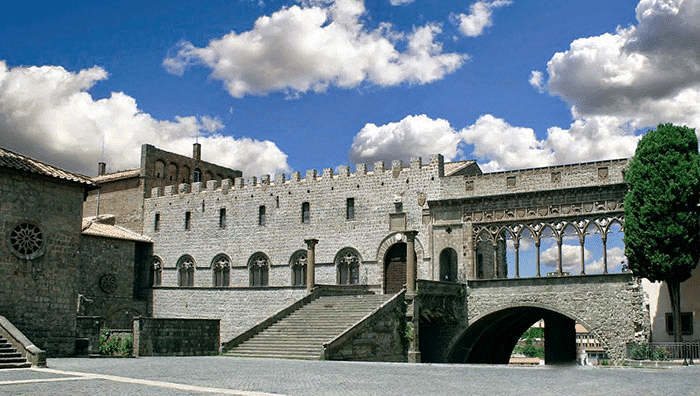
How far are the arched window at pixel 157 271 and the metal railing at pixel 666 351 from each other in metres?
27.9

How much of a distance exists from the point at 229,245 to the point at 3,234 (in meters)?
18.8

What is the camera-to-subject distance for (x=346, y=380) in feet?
51.0

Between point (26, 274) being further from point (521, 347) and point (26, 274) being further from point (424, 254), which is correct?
point (521, 347)

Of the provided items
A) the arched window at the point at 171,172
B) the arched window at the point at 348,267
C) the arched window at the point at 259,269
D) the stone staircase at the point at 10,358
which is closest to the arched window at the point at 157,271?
the arched window at the point at 171,172

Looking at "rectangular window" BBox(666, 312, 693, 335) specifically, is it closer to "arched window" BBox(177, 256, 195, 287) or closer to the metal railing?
the metal railing

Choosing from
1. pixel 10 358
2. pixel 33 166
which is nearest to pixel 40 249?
pixel 33 166

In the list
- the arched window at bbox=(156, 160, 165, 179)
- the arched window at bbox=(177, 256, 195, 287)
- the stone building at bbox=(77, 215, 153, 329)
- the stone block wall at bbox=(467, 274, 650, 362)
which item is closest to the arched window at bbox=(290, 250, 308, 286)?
the arched window at bbox=(177, 256, 195, 287)

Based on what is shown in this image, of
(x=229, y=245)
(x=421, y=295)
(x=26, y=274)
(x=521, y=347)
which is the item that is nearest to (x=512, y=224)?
(x=421, y=295)

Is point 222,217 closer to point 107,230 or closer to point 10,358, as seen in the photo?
point 107,230

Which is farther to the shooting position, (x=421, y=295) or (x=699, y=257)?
(x=421, y=295)

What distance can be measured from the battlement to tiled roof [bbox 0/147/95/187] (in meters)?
14.9

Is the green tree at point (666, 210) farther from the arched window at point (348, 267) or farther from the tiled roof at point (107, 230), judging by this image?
the tiled roof at point (107, 230)

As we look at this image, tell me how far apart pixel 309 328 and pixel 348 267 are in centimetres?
910

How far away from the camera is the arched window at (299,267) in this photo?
1486 inches
